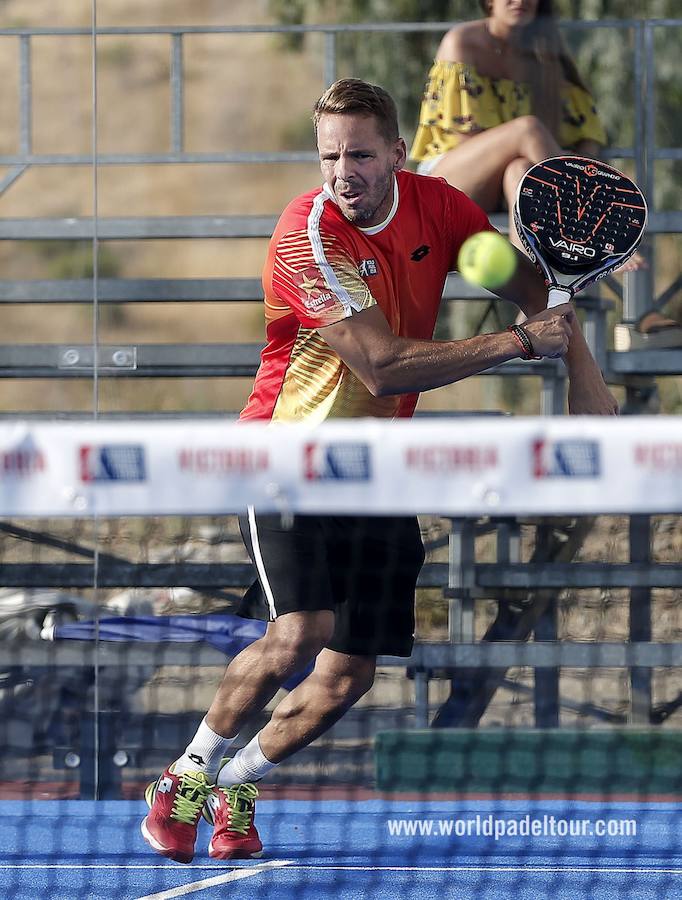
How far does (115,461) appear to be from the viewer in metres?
2.44

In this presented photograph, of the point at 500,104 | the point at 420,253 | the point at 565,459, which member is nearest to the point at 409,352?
the point at 420,253

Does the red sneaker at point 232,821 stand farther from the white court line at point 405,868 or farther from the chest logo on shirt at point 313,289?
the chest logo on shirt at point 313,289

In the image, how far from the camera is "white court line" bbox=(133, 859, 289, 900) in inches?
120

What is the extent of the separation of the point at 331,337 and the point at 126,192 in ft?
90.8

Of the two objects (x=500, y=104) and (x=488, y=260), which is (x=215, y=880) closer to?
(x=488, y=260)

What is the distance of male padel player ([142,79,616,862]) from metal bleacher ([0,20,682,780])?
103 cm

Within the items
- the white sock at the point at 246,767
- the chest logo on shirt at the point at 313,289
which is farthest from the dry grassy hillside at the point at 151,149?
the chest logo on shirt at the point at 313,289

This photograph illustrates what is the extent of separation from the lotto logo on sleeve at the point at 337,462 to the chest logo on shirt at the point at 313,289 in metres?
0.55

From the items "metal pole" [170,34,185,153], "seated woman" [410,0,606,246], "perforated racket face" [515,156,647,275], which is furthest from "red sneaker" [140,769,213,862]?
"metal pole" [170,34,185,153]

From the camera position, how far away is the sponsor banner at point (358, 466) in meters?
2.39

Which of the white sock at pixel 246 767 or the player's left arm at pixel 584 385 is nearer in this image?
the player's left arm at pixel 584 385

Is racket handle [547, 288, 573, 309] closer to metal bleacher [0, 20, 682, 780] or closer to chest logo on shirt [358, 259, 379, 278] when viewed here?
chest logo on shirt [358, 259, 379, 278]

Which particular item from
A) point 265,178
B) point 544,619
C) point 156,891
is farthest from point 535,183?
point 265,178

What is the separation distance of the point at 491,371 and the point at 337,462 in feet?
8.42
